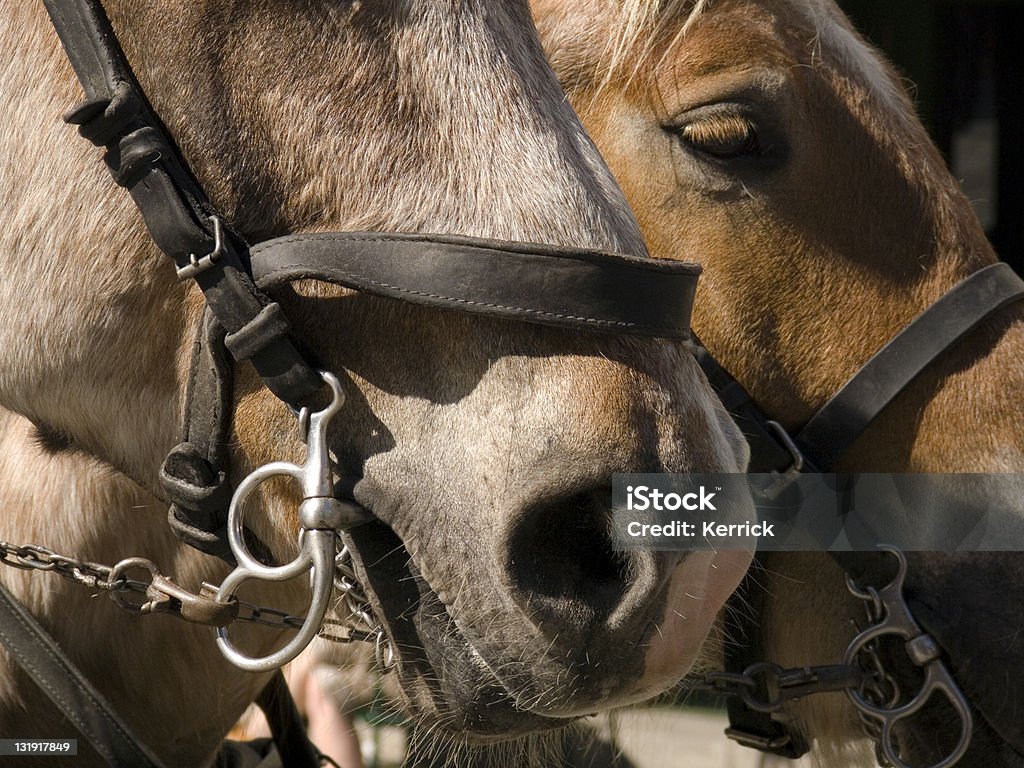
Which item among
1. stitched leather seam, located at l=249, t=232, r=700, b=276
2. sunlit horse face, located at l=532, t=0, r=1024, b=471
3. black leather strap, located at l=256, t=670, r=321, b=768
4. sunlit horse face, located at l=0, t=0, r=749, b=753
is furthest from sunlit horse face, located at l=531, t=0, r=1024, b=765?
black leather strap, located at l=256, t=670, r=321, b=768

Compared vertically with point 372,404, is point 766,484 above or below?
below

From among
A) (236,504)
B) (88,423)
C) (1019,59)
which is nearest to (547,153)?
(236,504)

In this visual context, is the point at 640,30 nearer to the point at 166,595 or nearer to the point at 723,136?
the point at 723,136

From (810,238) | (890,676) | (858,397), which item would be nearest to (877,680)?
(890,676)

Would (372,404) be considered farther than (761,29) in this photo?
No

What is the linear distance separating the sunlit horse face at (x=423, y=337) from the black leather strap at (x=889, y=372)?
706 mm

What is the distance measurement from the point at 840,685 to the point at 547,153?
111 cm

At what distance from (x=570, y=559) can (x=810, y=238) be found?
98 centimetres

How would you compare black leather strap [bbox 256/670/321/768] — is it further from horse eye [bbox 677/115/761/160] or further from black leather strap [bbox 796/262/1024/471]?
horse eye [bbox 677/115/761/160]

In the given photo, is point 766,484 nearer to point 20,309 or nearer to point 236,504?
point 236,504

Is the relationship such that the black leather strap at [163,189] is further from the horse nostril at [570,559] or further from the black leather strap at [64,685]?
the black leather strap at [64,685]

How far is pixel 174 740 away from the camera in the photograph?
5.64ft

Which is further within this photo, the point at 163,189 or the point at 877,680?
the point at 877,680

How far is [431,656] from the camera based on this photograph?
124 cm
